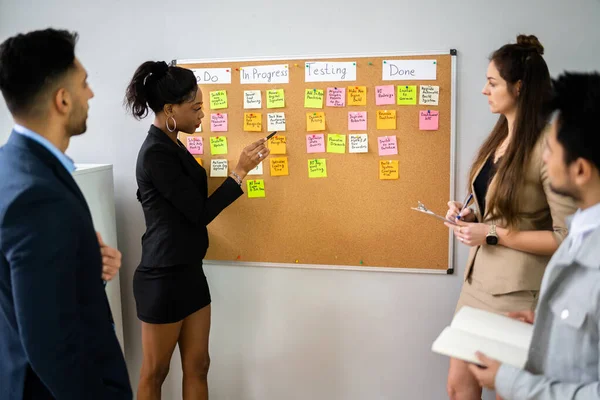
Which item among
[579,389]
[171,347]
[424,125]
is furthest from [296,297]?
[579,389]

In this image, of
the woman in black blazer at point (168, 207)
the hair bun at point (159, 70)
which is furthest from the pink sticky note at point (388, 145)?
the hair bun at point (159, 70)

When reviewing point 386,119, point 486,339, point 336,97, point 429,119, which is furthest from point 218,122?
point 486,339

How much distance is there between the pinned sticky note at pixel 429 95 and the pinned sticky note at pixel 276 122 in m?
0.63

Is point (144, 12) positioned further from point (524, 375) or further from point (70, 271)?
point (524, 375)

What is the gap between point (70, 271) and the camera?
103cm

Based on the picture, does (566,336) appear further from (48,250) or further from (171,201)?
(171,201)

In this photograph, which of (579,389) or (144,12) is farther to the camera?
(144,12)

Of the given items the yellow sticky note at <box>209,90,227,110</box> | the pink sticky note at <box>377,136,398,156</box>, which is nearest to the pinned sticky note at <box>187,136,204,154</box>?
the yellow sticky note at <box>209,90,227,110</box>

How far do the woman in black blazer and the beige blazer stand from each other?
1.00 meters

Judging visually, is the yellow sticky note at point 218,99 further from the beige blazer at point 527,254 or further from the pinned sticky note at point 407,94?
the beige blazer at point 527,254

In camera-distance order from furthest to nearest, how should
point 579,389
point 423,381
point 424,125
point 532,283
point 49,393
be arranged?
point 423,381 < point 424,125 < point 532,283 < point 49,393 < point 579,389

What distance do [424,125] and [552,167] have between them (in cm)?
117

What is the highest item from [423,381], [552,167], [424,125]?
[424,125]

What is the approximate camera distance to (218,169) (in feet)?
7.77
